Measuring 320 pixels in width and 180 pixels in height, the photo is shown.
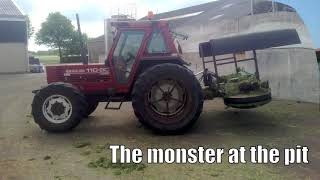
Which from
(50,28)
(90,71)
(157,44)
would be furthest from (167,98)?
(50,28)

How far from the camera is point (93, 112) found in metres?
11.8

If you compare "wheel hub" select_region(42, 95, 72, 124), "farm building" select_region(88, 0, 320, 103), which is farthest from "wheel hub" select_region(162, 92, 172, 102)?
"farm building" select_region(88, 0, 320, 103)

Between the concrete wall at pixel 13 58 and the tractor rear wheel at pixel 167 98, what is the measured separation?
2682 cm

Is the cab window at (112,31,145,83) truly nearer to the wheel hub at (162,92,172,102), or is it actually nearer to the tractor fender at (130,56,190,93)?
the tractor fender at (130,56,190,93)

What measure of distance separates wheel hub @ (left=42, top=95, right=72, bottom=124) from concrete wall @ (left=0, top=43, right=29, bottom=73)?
1021 inches

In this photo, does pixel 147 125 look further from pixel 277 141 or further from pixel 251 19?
pixel 251 19

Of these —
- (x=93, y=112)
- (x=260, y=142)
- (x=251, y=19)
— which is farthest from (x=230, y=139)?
(x=251, y=19)

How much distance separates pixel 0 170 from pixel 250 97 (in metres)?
4.91

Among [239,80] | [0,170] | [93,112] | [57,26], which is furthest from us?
[57,26]

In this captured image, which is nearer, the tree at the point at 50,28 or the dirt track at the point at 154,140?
the dirt track at the point at 154,140

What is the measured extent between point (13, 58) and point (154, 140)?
1103 inches

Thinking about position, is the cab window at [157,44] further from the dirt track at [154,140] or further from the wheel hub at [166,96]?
the dirt track at [154,140]

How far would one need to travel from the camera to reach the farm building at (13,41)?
112 ft

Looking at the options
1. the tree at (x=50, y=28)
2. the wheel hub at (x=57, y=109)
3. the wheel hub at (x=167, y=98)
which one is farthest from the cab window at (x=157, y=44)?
the tree at (x=50, y=28)
